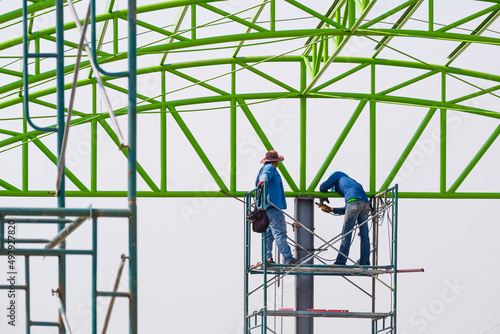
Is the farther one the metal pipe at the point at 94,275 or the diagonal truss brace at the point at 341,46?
the diagonal truss brace at the point at 341,46

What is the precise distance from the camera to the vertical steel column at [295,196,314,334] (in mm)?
21391

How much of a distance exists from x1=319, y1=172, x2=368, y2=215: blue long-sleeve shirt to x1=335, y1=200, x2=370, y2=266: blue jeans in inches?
5.0

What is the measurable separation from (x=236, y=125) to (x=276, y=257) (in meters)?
2.82

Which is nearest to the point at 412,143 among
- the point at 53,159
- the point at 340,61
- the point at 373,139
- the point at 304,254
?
the point at 373,139

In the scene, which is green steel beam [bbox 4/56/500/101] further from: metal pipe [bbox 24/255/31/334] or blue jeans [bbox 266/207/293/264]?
metal pipe [bbox 24/255/31/334]

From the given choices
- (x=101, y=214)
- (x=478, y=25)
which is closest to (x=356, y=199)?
(x=478, y=25)

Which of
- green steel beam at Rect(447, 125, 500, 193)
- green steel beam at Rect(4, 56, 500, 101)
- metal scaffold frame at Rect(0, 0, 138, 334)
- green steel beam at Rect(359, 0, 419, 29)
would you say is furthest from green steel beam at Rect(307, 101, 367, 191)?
metal scaffold frame at Rect(0, 0, 138, 334)

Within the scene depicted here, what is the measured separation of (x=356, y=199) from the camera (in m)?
18.9

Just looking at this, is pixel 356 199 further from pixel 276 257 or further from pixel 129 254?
pixel 129 254

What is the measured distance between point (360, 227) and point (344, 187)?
0.77 m

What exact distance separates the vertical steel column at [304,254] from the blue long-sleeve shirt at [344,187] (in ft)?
4.86

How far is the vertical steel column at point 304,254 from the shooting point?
21391 mm

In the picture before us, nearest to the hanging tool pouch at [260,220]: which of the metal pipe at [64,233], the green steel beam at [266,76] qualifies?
the green steel beam at [266,76]

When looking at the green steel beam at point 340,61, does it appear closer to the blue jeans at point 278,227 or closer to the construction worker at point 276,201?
the construction worker at point 276,201
